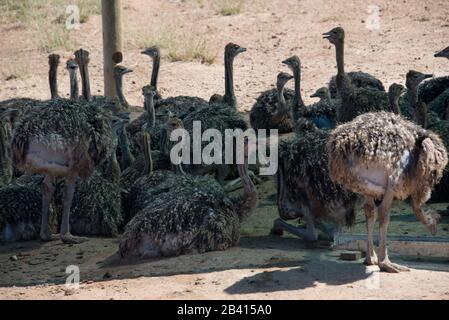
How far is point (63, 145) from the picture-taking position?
1023 cm

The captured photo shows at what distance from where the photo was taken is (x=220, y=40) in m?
19.3

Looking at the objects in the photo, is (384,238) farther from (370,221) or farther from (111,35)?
(111,35)

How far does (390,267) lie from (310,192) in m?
1.49

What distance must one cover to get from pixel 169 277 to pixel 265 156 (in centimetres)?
339

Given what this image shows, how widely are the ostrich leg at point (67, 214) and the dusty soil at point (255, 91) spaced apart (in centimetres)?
11

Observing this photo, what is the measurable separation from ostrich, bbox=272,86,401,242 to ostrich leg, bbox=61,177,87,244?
1.79 m

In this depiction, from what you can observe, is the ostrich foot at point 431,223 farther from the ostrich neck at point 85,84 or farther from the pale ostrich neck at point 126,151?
the ostrich neck at point 85,84

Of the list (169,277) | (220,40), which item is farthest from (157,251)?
(220,40)

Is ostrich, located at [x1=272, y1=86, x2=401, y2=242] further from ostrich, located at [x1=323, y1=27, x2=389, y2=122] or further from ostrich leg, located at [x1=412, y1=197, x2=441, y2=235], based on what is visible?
ostrich, located at [x1=323, y1=27, x2=389, y2=122]

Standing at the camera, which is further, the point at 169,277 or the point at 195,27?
the point at 195,27

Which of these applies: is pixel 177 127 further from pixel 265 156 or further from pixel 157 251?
pixel 157 251

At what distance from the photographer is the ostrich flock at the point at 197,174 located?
8.56 m

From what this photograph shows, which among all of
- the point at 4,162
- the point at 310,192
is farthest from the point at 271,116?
the point at 310,192

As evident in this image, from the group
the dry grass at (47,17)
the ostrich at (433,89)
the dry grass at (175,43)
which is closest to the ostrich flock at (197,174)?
the ostrich at (433,89)
